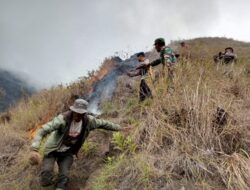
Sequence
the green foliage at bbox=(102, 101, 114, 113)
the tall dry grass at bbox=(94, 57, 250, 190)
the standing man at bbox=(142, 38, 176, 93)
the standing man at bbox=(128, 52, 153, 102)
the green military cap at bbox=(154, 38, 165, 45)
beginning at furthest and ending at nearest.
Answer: the green foliage at bbox=(102, 101, 114, 113)
the green military cap at bbox=(154, 38, 165, 45)
the standing man at bbox=(128, 52, 153, 102)
the standing man at bbox=(142, 38, 176, 93)
the tall dry grass at bbox=(94, 57, 250, 190)

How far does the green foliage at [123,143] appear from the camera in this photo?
857 centimetres

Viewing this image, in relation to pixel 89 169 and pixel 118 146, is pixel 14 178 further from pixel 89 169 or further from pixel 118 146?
pixel 118 146

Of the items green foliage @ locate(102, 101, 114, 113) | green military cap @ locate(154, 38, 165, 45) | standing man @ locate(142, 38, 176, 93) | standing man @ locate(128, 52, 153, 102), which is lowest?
green foliage @ locate(102, 101, 114, 113)

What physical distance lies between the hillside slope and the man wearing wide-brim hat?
0.42 metres

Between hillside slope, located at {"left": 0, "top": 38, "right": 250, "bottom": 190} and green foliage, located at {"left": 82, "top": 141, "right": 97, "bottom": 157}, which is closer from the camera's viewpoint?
hillside slope, located at {"left": 0, "top": 38, "right": 250, "bottom": 190}

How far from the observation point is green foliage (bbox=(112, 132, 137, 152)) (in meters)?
8.57

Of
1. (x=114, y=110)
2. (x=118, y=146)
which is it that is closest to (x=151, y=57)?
(x=114, y=110)

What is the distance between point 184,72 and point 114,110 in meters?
2.03

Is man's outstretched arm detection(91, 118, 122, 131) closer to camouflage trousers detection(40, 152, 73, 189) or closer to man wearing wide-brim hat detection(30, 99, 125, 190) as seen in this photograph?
man wearing wide-brim hat detection(30, 99, 125, 190)

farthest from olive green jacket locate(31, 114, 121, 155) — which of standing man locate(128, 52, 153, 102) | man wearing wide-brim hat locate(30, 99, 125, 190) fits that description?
standing man locate(128, 52, 153, 102)

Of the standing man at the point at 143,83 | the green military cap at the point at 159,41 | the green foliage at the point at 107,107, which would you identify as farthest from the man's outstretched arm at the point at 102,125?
the green foliage at the point at 107,107

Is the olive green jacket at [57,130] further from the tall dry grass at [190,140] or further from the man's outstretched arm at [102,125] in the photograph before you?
the tall dry grass at [190,140]

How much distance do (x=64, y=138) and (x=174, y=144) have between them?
5.54 feet

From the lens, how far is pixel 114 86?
46.5 feet
